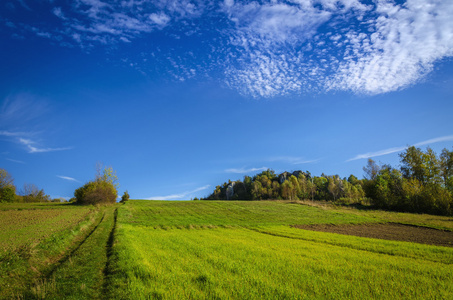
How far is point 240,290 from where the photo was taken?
7.87 meters

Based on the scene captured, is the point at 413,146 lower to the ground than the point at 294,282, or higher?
higher

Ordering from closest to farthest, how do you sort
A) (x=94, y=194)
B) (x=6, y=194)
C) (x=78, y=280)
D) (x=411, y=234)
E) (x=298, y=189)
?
(x=78, y=280) < (x=411, y=234) < (x=94, y=194) < (x=6, y=194) < (x=298, y=189)

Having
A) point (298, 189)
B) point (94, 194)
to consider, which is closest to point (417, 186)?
point (298, 189)

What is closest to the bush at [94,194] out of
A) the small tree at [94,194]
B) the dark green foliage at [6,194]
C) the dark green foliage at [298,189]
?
the small tree at [94,194]

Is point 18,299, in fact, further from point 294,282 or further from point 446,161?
point 446,161

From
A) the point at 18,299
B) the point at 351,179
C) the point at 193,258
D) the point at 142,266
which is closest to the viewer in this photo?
the point at 18,299

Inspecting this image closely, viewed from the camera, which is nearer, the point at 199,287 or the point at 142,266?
the point at 199,287

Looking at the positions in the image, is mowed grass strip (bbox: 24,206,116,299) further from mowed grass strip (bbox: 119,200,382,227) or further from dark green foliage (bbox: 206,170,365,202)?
dark green foliage (bbox: 206,170,365,202)

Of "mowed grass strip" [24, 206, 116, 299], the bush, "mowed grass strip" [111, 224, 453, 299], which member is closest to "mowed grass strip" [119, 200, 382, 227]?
the bush

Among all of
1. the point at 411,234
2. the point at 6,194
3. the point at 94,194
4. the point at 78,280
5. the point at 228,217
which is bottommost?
the point at 411,234

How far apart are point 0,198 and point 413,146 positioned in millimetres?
126204

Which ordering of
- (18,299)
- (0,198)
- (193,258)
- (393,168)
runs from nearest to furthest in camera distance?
(18,299) < (193,258) < (0,198) < (393,168)

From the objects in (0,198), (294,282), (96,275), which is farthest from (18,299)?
(0,198)

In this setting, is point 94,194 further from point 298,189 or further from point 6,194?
point 298,189
